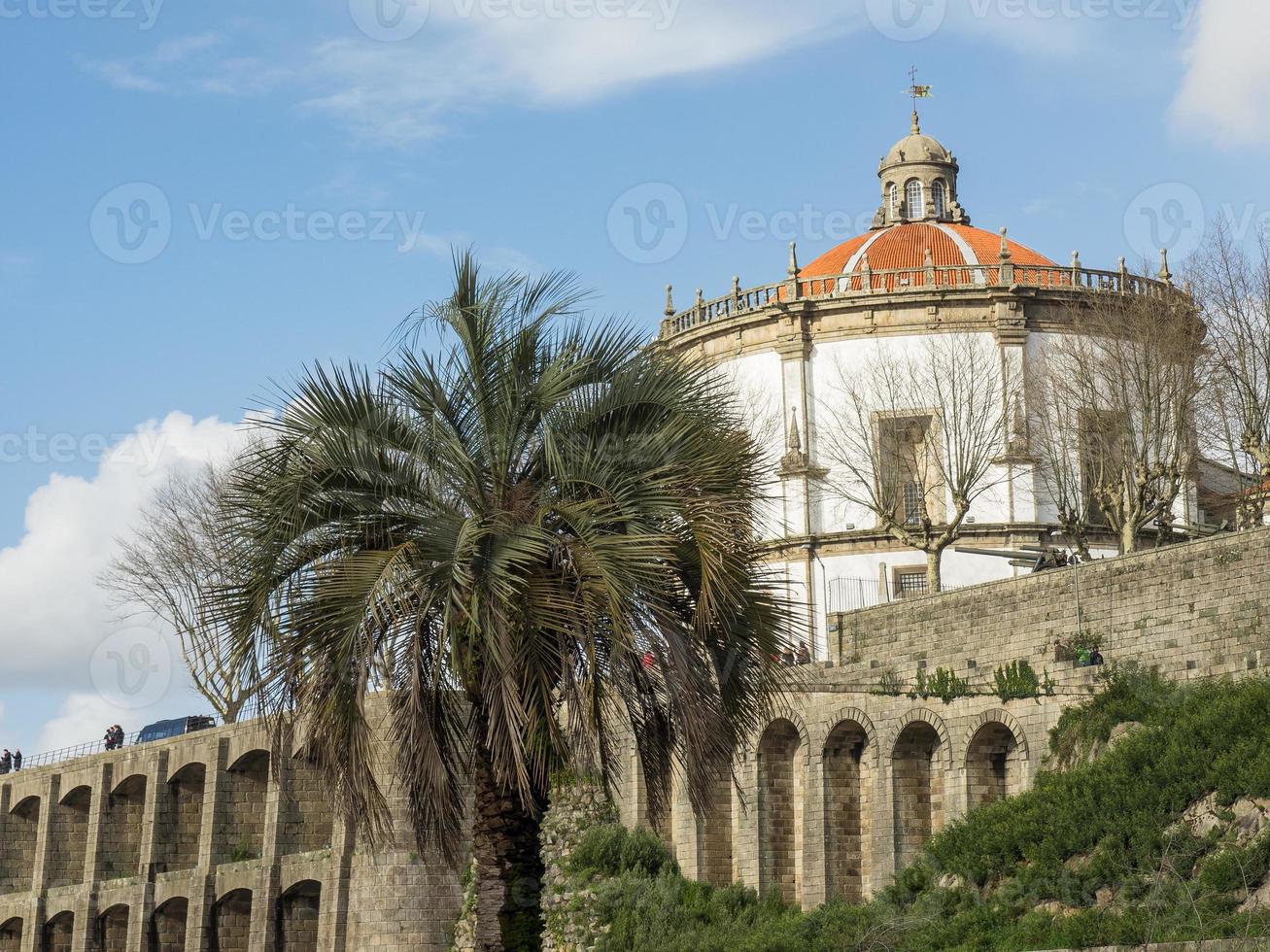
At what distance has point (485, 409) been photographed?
830 inches

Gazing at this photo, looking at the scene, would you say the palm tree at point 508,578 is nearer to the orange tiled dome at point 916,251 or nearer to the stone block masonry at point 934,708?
the stone block masonry at point 934,708

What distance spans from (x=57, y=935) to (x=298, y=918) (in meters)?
15.8

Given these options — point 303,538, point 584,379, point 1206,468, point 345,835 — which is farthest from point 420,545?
point 1206,468

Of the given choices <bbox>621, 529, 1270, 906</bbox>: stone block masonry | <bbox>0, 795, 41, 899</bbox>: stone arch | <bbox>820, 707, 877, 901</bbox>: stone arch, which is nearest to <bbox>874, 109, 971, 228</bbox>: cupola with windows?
<bbox>621, 529, 1270, 906</bbox>: stone block masonry

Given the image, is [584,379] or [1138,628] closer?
[584,379]

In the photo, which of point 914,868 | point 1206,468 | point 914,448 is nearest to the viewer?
point 914,868

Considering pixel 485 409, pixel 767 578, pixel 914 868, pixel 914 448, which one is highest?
pixel 914 448

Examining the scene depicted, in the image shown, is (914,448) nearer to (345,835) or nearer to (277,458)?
(345,835)

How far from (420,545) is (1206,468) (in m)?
42.6

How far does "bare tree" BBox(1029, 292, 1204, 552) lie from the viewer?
148ft

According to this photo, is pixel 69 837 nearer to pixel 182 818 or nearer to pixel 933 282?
pixel 182 818

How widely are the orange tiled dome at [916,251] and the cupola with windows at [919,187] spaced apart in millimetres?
2939

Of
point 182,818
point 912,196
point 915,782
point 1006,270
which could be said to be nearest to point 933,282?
point 1006,270

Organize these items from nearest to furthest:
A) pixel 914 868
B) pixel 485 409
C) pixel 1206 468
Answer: pixel 485 409, pixel 914 868, pixel 1206 468
